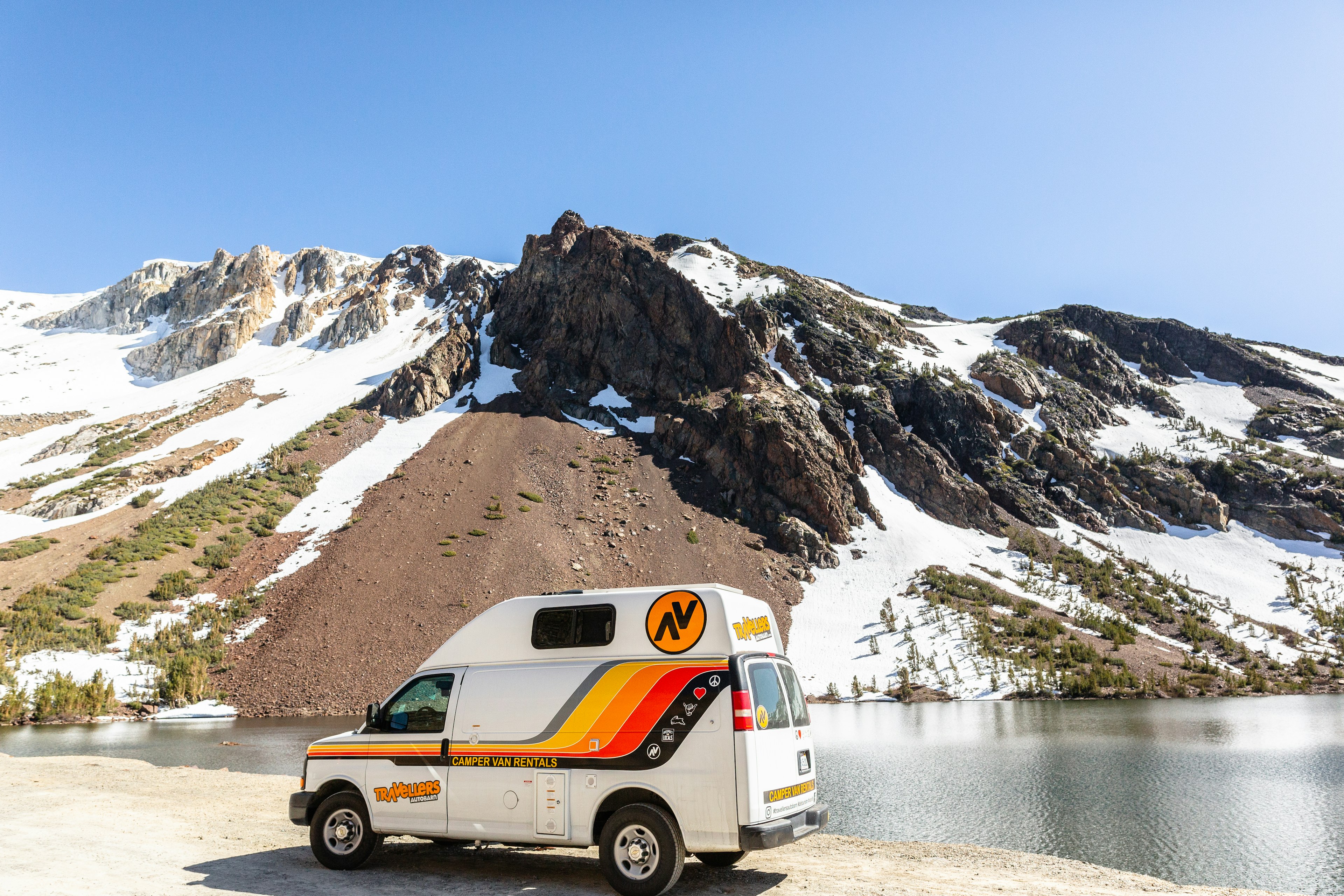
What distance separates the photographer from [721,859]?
10.0 meters

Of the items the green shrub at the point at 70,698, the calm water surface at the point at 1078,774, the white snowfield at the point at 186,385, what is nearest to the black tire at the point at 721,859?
the calm water surface at the point at 1078,774

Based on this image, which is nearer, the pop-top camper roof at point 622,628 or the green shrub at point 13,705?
the pop-top camper roof at point 622,628

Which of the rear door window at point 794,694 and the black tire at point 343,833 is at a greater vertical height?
the rear door window at point 794,694

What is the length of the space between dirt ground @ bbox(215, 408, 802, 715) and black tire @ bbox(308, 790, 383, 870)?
111 ft

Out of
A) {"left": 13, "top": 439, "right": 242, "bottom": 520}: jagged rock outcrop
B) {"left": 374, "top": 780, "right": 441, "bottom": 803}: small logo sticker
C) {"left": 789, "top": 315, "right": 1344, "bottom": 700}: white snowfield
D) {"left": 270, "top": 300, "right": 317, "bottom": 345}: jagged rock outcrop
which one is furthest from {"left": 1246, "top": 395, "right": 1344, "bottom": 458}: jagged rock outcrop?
{"left": 270, "top": 300, "right": 317, "bottom": 345}: jagged rock outcrop

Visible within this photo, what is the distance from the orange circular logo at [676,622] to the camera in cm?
891

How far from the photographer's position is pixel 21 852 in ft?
31.1

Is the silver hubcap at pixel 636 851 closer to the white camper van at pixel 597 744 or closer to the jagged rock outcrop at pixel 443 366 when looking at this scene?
the white camper van at pixel 597 744

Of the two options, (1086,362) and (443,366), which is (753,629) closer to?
(443,366)

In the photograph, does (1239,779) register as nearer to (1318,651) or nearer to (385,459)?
(1318,651)

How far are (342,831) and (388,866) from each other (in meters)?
0.80

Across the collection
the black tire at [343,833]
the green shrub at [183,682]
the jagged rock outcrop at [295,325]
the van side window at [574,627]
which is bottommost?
the green shrub at [183,682]

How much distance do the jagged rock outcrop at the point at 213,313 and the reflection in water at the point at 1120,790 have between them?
11434cm

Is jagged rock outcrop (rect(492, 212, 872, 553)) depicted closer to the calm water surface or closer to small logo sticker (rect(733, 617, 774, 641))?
the calm water surface
